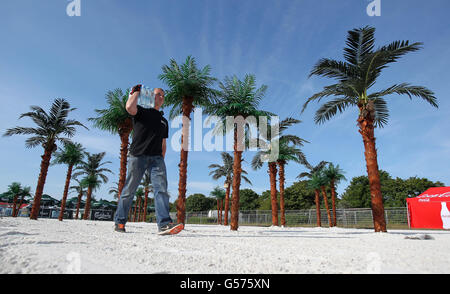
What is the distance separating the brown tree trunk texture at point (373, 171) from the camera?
300 inches

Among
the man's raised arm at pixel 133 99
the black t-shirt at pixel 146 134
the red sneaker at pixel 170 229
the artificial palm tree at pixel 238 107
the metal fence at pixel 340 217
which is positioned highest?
the artificial palm tree at pixel 238 107

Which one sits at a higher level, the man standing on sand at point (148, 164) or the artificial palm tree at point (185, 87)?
the artificial palm tree at point (185, 87)

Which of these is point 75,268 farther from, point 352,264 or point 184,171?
point 184,171

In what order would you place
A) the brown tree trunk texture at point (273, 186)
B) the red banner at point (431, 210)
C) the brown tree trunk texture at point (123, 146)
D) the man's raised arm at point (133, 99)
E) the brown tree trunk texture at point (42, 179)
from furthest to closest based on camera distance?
the red banner at point (431, 210) → the brown tree trunk texture at point (273, 186) → the brown tree trunk texture at point (42, 179) → the brown tree trunk texture at point (123, 146) → the man's raised arm at point (133, 99)

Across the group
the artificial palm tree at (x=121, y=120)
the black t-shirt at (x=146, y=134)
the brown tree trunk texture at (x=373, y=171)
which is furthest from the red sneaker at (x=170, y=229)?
the artificial palm tree at (x=121, y=120)

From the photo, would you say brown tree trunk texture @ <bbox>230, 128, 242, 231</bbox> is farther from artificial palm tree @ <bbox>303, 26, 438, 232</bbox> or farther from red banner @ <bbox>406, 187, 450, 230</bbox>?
red banner @ <bbox>406, 187, 450, 230</bbox>

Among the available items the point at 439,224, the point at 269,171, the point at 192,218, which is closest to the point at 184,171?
the point at 269,171

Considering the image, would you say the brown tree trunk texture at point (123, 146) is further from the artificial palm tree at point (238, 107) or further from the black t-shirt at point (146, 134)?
the black t-shirt at point (146, 134)

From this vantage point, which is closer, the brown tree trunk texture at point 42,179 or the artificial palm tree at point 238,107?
the artificial palm tree at point 238,107

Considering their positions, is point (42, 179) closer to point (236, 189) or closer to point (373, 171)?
point (236, 189)

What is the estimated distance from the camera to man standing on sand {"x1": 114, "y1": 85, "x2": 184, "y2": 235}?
3.95 m

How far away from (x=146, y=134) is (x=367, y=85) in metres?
8.24

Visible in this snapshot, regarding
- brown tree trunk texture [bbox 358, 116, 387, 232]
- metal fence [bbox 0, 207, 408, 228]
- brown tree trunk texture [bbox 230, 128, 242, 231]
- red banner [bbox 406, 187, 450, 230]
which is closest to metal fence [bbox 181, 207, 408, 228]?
metal fence [bbox 0, 207, 408, 228]
